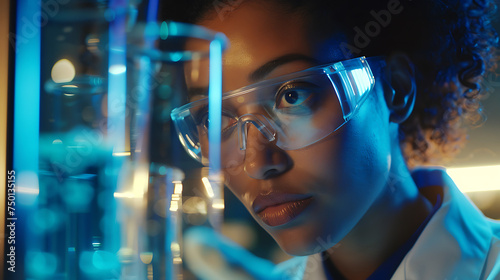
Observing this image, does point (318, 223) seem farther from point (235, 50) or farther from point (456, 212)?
point (235, 50)

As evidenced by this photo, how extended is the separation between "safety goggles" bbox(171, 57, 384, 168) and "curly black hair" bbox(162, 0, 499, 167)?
6 centimetres

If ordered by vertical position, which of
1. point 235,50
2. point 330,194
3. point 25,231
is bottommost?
point 25,231

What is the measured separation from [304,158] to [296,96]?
117 millimetres

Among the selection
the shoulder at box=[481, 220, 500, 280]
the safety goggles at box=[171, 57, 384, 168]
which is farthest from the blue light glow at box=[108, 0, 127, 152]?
the shoulder at box=[481, 220, 500, 280]

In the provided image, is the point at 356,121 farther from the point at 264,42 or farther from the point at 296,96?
the point at 264,42

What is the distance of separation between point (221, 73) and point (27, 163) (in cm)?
51

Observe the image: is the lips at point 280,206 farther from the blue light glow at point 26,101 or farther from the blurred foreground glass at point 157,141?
the blue light glow at point 26,101

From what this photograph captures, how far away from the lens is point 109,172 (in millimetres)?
993

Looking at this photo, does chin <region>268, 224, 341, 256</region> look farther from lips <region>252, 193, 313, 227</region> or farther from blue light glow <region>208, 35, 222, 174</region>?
blue light glow <region>208, 35, 222, 174</region>

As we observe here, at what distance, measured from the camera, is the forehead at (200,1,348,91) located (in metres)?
0.79

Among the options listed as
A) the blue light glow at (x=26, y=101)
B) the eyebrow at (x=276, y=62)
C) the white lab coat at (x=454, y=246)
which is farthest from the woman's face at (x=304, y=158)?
the blue light glow at (x=26, y=101)

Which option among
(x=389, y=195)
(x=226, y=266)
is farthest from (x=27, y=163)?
(x=389, y=195)

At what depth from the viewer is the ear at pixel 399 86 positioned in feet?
2.71

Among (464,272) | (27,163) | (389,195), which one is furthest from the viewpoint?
(27,163)
